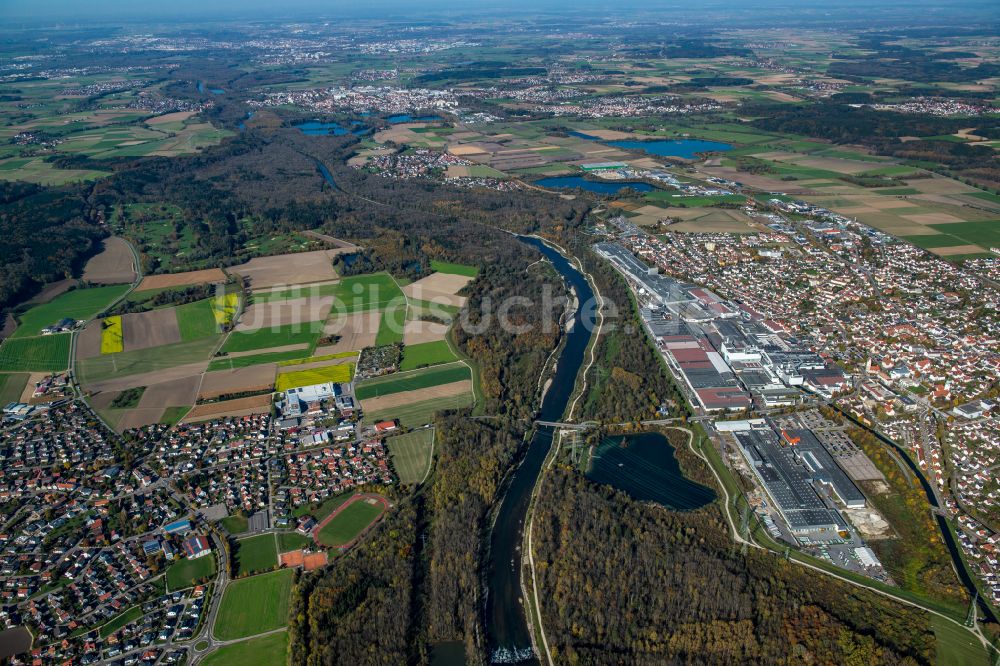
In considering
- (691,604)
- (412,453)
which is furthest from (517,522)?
(691,604)

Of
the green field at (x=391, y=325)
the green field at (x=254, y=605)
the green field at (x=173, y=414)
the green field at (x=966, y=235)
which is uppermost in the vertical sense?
the green field at (x=966, y=235)

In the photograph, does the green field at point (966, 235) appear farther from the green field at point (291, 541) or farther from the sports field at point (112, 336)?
the sports field at point (112, 336)

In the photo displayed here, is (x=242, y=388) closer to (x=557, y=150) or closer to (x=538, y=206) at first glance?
(x=538, y=206)

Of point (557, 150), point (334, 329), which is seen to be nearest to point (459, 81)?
point (557, 150)

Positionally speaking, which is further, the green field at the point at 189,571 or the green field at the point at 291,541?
the green field at the point at 291,541

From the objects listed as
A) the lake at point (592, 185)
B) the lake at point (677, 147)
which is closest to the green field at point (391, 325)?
the lake at point (592, 185)

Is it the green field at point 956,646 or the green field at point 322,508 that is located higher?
the green field at point 956,646

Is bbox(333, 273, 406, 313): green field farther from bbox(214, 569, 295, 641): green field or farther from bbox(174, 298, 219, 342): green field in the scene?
bbox(214, 569, 295, 641): green field
